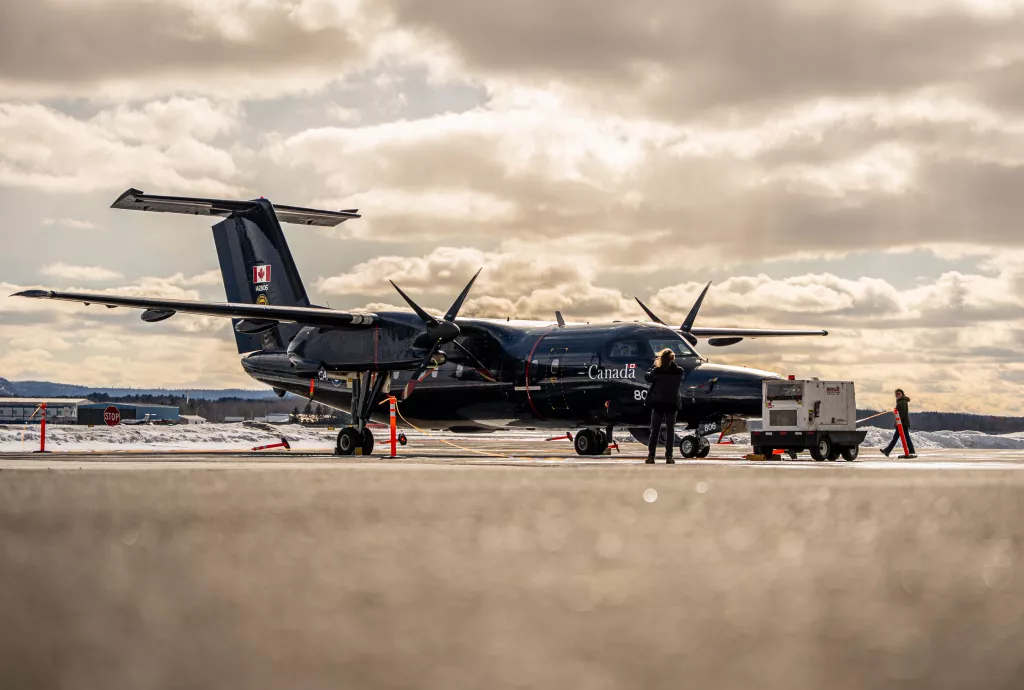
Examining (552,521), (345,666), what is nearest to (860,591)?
(345,666)

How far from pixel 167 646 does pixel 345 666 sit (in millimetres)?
627

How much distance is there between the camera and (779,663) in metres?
3.39

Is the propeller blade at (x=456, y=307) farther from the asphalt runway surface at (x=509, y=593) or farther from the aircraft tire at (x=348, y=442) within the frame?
the asphalt runway surface at (x=509, y=593)

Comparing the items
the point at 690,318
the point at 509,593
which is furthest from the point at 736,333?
the point at 509,593

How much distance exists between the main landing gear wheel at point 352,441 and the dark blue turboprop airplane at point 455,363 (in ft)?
0.09

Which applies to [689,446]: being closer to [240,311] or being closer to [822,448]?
[822,448]

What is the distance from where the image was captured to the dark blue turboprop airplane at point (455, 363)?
1006 inches

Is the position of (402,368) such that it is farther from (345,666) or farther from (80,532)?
(345,666)

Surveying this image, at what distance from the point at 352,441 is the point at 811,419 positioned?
1096 cm

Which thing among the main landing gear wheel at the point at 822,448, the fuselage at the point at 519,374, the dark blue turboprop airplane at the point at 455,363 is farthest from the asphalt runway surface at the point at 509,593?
the dark blue turboprop airplane at the point at 455,363

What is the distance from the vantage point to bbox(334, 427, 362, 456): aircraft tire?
28828 mm

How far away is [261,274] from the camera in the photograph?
34.0 meters

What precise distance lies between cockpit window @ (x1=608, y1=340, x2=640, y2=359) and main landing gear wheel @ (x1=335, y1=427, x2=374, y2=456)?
6503mm

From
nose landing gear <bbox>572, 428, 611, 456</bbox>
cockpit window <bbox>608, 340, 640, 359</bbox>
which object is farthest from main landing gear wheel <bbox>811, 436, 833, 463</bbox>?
nose landing gear <bbox>572, 428, 611, 456</bbox>
